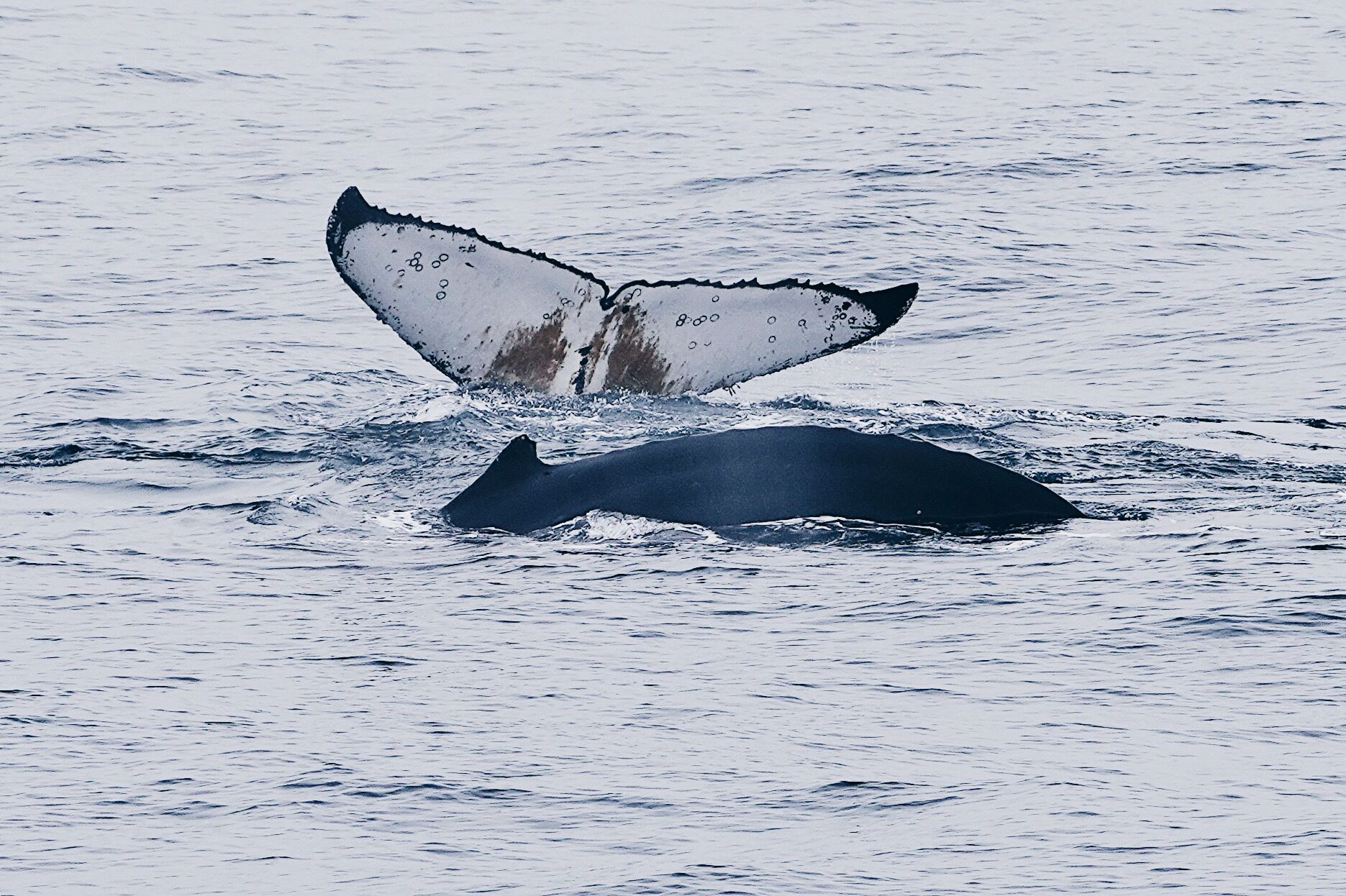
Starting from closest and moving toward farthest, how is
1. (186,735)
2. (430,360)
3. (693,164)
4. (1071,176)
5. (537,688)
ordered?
1. (186,735)
2. (537,688)
3. (430,360)
4. (1071,176)
5. (693,164)

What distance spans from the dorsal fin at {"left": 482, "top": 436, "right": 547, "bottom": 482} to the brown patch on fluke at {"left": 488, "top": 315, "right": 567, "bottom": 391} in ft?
6.22

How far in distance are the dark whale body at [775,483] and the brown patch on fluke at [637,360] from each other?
5.69 ft

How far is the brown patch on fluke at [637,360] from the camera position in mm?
10352

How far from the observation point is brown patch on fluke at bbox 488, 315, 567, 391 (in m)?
10.6

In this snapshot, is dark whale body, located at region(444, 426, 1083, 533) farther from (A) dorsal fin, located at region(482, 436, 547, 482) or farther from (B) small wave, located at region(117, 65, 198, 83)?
(B) small wave, located at region(117, 65, 198, 83)

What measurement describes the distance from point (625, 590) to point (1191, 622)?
2.04 metres

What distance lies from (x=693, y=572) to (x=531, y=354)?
98.4 inches

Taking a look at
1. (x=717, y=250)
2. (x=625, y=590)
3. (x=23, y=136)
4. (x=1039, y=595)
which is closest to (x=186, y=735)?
(x=625, y=590)

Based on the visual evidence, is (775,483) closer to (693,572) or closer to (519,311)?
(693,572)

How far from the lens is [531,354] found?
34.9 ft

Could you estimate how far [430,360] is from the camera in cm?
1075

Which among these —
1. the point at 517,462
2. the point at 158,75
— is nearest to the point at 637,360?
the point at 517,462

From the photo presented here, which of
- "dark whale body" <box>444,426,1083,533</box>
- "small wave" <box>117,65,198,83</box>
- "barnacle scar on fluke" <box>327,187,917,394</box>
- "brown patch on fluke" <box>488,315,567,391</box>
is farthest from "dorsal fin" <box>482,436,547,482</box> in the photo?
"small wave" <box>117,65,198,83</box>

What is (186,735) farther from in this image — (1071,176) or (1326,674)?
(1071,176)
